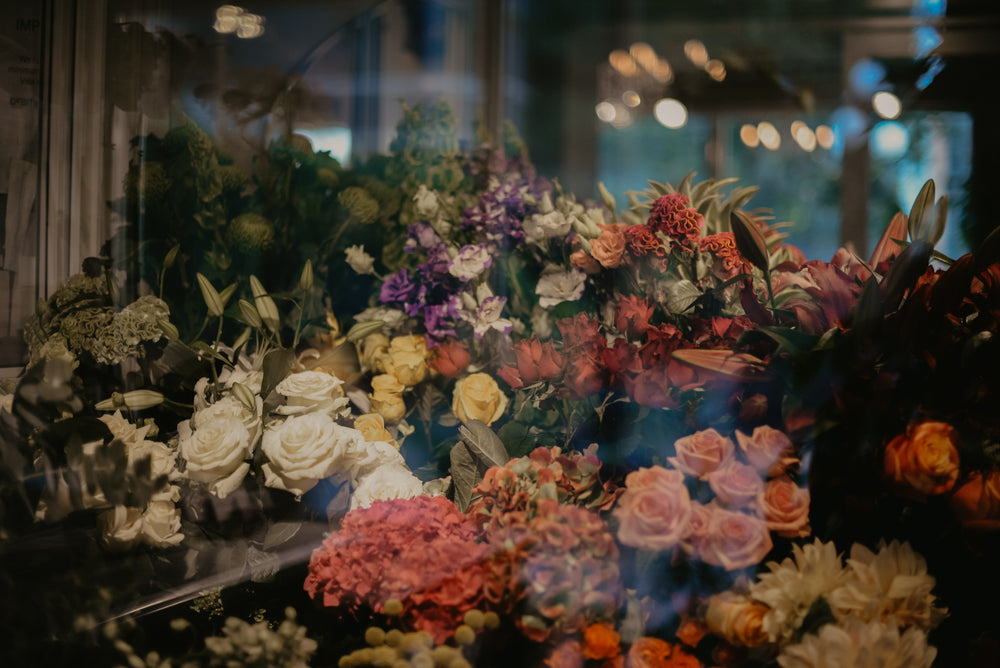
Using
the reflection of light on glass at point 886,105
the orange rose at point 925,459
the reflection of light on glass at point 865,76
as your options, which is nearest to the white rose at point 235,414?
the orange rose at point 925,459

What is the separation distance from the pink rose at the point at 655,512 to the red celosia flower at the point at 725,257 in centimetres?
27

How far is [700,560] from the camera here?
1.85 feet

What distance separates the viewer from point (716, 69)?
318cm

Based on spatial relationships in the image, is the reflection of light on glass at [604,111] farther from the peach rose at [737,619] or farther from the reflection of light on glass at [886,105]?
the peach rose at [737,619]

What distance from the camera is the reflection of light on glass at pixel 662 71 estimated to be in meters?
3.32

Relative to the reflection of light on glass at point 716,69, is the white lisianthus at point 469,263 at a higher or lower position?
lower

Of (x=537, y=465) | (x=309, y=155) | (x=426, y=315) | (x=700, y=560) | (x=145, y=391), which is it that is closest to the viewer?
(x=700, y=560)

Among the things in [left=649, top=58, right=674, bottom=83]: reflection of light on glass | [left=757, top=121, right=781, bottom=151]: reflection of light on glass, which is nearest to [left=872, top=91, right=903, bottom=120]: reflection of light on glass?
[left=757, top=121, right=781, bottom=151]: reflection of light on glass

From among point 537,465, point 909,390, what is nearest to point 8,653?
point 537,465

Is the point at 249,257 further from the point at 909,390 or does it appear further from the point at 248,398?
the point at 909,390

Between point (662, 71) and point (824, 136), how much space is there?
2.90ft

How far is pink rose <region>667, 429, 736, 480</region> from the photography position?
58 cm

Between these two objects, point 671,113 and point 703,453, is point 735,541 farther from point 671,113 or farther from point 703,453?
point 671,113

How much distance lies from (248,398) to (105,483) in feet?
0.53
